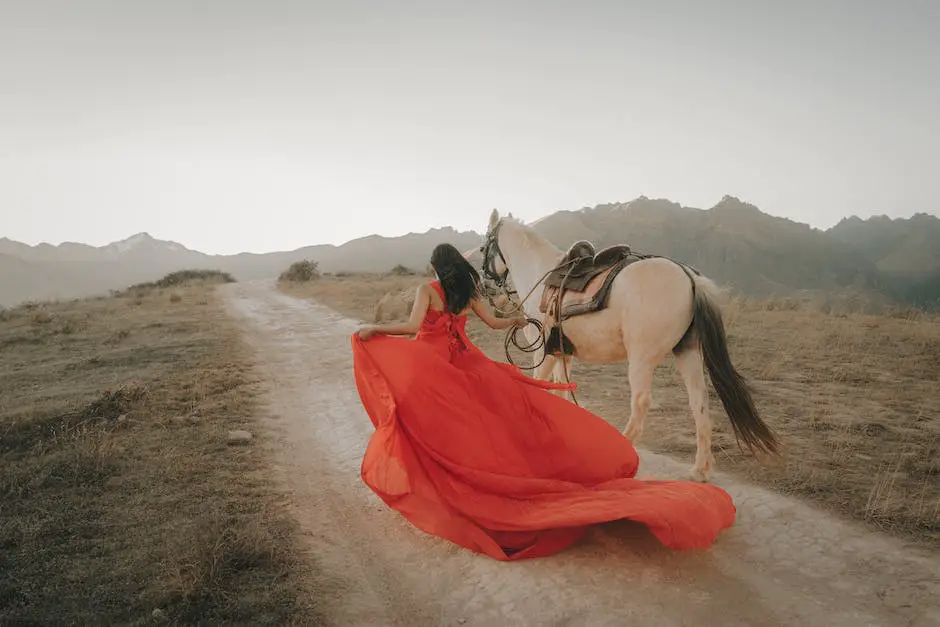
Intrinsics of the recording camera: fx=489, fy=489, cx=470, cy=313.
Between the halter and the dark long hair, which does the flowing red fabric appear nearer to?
the dark long hair

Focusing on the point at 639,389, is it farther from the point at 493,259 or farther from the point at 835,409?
the point at 835,409

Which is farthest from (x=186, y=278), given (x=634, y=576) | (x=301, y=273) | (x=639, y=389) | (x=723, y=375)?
(x=634, y=576)

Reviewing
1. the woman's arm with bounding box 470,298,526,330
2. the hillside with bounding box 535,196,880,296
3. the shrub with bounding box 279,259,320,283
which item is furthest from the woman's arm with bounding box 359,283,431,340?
the hillside with bounding box 535,196,880,296

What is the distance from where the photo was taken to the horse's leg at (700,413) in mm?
4586

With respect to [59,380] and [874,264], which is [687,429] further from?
[874,264]

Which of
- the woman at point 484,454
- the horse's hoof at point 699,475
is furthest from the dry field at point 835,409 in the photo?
the woman at point 484,454

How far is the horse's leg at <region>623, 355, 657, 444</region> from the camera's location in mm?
4824

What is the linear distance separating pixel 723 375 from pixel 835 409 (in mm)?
2969

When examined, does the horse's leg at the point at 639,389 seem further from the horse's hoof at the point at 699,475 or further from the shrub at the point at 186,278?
the shrub at the point at 186,278

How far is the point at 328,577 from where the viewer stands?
3.22 meters

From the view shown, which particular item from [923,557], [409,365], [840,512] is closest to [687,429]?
[840,512]

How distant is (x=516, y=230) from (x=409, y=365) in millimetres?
3063

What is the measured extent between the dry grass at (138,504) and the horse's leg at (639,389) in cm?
331

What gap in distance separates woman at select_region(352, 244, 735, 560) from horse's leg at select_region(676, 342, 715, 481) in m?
0.92
